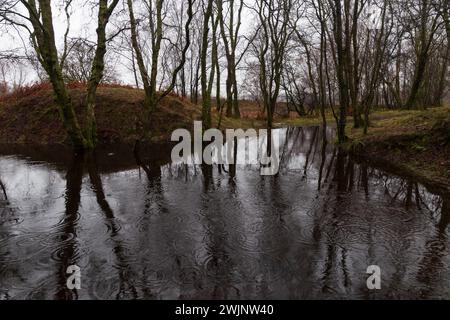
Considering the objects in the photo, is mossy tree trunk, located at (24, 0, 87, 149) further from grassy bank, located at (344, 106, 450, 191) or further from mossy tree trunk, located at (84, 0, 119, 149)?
grassy bank, located at (344, 106, 450, 191)

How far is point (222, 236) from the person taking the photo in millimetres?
→ 4773

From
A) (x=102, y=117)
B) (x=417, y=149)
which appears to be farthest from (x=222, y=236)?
(x=102, y=117)

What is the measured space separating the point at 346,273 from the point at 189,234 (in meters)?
2.23

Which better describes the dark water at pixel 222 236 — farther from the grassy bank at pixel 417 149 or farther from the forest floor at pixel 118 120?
the forest floor at pixel 118 120

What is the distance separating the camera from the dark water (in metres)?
3.50

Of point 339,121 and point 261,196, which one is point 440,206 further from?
point 339,121

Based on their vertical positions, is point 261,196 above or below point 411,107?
below

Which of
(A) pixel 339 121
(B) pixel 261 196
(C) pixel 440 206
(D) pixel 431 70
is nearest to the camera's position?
(C) pixel 440 206

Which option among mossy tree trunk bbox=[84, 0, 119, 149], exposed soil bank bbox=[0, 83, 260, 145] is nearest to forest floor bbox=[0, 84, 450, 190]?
exposed soil bank bbox=[0, 83, 260, 145]

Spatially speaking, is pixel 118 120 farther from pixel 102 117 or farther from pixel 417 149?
pixel 417 149

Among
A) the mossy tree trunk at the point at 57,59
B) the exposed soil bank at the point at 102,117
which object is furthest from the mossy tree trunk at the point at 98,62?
the exposed soil bank at the point at 102,117
